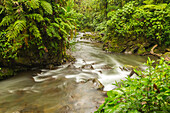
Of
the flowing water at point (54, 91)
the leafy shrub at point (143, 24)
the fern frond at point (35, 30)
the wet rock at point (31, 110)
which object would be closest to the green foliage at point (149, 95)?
the flowing water at point (54, 91)

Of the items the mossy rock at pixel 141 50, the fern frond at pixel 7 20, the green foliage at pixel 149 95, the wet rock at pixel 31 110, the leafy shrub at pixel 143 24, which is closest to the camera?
the green foliage at pixel 149 95

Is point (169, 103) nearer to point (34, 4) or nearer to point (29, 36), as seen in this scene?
point (34, 4)

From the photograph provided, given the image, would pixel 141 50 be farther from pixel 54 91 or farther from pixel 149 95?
pixel 149 95

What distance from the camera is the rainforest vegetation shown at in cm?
140

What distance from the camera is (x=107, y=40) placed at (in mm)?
10609

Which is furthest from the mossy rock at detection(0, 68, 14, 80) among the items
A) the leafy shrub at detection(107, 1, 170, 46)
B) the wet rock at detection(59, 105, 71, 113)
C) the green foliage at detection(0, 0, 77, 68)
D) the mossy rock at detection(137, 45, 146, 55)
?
the mossy rock at detection(137, 45, 146, 55)

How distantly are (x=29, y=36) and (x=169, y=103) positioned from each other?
16.4 ft

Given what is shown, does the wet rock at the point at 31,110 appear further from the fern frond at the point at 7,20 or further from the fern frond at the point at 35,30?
the fern frond at the point at 7,20

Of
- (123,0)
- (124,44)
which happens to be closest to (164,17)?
(124,44)

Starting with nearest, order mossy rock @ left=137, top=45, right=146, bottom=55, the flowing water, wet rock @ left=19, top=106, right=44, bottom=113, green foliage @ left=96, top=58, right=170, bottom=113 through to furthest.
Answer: green foliage @ left=96, top=58, right=170, bottom=113 < wet rock @ left=19, top=106, right=44, bottom=113 < the flowing water < mossy rock @ left=137, top=45, right=146, bottom=55

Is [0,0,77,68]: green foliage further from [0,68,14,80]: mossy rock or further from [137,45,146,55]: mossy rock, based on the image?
[137,45,146,55]: mossy rock

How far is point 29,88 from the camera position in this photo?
12.5ft

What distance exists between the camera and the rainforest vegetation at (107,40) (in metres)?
1.40

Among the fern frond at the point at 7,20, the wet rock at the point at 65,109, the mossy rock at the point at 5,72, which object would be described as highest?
the fern frond at the point at 7,20
